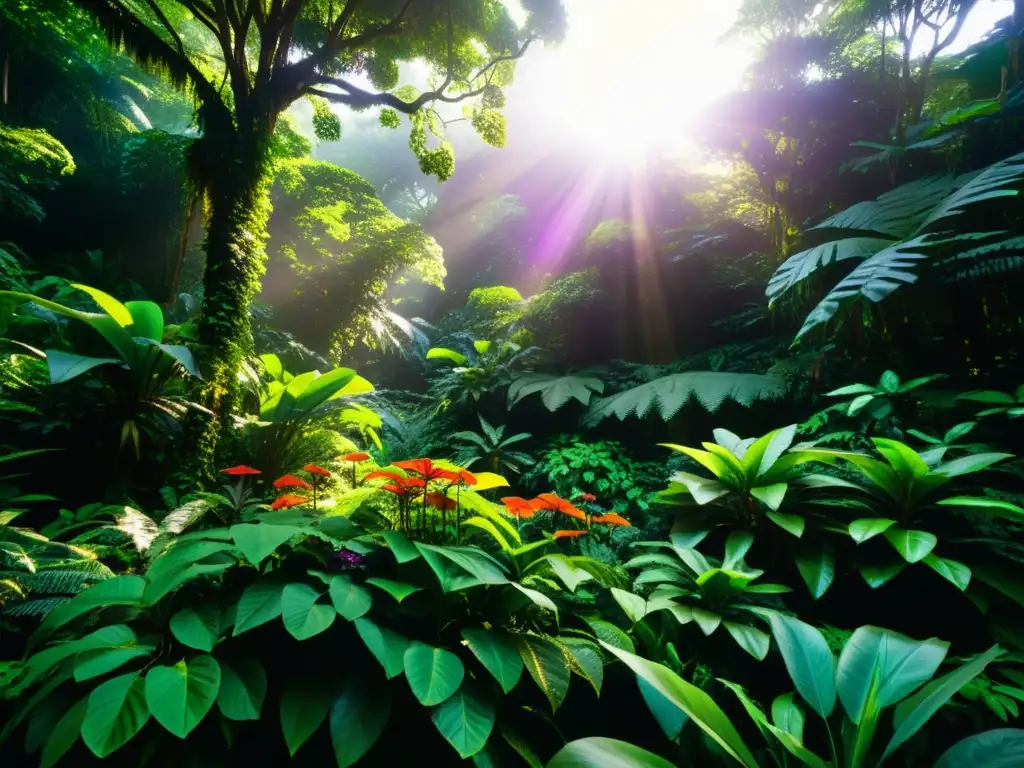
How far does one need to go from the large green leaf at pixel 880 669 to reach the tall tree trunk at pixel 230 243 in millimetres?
3228

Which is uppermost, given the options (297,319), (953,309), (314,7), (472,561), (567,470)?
(314,7)

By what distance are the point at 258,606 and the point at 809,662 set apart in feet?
4.14

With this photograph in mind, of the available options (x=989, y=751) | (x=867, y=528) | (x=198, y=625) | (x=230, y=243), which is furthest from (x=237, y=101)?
(x=989, y=751)

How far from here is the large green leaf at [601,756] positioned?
2.44ft

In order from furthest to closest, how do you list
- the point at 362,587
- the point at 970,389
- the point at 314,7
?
the point at 314,7, the point at 970,389, the point at 362,587

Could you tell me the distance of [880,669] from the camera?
3.20 ft

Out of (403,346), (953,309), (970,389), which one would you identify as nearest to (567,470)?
(970,389)

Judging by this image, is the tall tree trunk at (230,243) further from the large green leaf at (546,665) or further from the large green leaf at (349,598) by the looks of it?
the large green leaf at (546,665)

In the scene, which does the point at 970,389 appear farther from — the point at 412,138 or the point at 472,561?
the point at 412,138

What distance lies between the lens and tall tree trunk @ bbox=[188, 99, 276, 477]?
9.64 ft

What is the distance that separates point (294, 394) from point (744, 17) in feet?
23.0

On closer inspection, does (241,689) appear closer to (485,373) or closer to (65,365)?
(65,365)

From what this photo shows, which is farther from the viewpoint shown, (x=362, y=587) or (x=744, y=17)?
(x=744, y=17)

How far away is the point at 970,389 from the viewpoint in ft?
6.97
